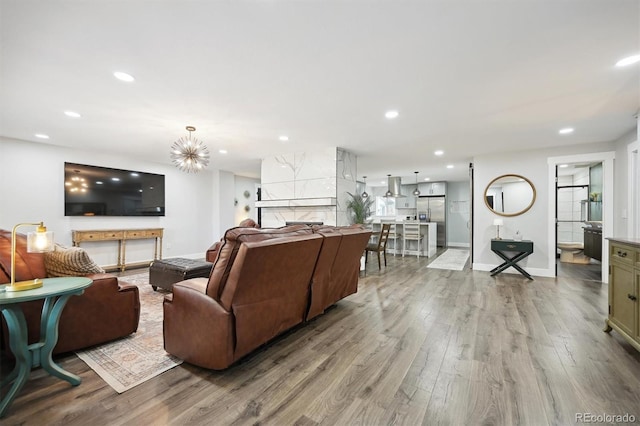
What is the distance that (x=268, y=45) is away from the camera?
213 cm

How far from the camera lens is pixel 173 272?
3.59 m

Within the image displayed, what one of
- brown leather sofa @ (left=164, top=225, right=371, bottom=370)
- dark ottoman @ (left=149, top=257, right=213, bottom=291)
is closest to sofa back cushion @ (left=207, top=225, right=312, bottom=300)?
brown leather sofa @ (left=164, top=225, right=371, bottom=370)

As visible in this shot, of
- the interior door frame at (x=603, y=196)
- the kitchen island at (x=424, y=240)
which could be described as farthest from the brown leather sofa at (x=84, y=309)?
the interior door frame at (x=603, y=196)

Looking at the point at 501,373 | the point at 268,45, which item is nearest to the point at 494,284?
the point at 501,373

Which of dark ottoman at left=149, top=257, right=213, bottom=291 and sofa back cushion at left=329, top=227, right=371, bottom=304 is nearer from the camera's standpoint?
sofa back cushion at left=329, top=227, right=371, bottom=304

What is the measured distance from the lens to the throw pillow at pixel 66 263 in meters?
2.16

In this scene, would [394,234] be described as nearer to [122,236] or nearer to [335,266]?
[335,266]

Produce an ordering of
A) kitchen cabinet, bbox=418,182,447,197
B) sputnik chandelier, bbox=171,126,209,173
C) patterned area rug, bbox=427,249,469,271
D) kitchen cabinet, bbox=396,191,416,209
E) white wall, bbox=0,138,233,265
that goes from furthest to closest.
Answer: kitchen cabinet, bbox=396,191,416,209, kitchen cabinet, bbox=418,182,447,197, patterned area rug, bbox=427,249,469,271, white wall, bbox=0,138,233,265, sputnik chandelier, bbox=171,126,209,173

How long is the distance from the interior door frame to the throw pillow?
6977 mm

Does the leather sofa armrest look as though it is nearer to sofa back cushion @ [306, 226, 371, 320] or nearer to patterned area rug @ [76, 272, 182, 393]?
patterned area rug @ [76, 272, 182, 393]

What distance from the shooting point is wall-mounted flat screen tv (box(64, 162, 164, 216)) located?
535 cm

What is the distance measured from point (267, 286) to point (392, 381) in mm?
1095

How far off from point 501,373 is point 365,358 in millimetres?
964

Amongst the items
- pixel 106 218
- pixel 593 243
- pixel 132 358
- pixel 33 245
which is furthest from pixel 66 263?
pixel 593 243
